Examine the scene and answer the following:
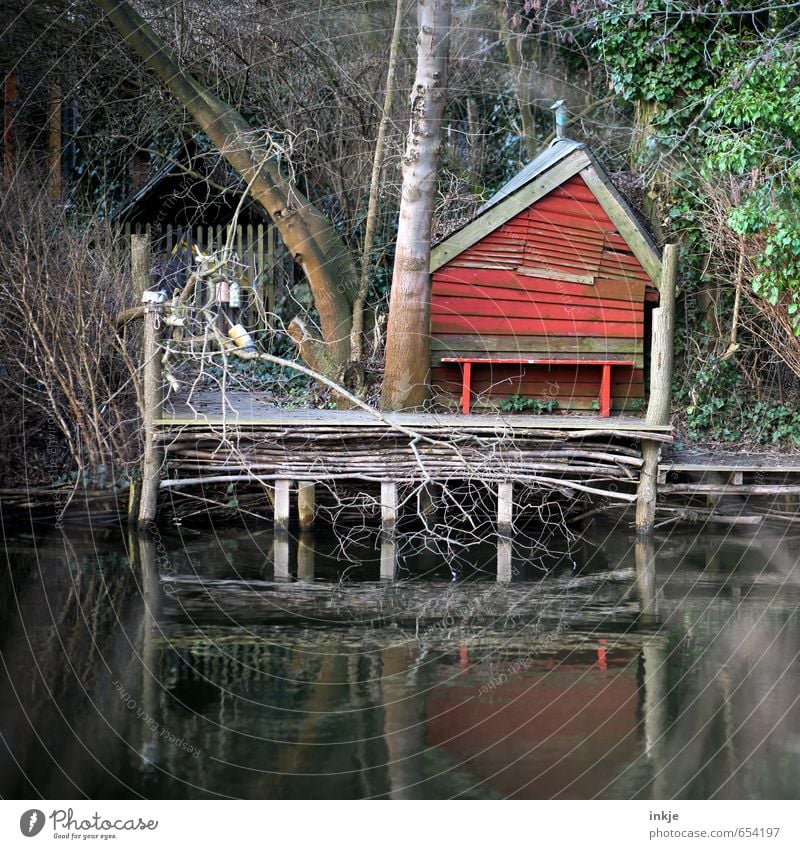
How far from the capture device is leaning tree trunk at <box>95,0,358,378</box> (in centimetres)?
1386

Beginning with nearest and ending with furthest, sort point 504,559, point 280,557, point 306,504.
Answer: point 280,557 < point 504,559 < point 306,504

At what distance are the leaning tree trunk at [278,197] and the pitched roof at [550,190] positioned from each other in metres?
2.49

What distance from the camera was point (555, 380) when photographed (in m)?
12.6

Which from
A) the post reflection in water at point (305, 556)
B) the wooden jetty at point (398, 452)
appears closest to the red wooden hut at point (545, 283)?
the wooden jetty at point (398, 452)

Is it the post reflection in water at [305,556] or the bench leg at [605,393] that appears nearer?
the post reflection in water at [305,556]

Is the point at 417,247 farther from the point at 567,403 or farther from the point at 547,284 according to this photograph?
the point at 567,403

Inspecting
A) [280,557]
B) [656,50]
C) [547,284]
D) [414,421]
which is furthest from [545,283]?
[280,557]

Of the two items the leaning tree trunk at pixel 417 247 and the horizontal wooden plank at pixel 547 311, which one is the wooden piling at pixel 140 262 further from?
the horizontal wooden plank at pixel 547 311

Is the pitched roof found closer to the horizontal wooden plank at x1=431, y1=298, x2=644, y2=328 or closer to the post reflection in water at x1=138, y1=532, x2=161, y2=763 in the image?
the horizontal wooden plank at x1=431, y1=298, x2=644, y2=328

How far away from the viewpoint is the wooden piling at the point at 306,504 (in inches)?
442

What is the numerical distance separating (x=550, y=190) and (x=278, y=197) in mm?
3860

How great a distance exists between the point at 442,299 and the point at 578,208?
76.0 inches

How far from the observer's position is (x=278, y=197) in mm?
13906

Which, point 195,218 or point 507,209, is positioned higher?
point 195,218
